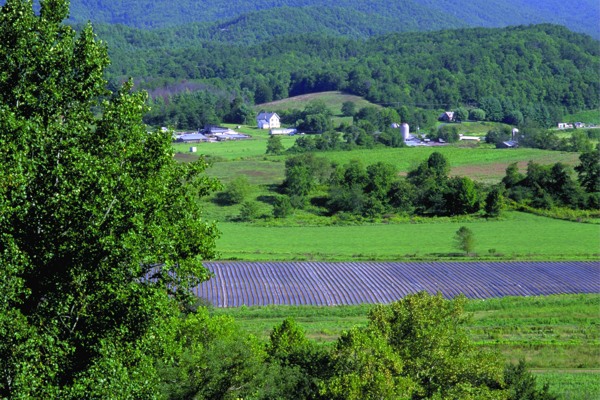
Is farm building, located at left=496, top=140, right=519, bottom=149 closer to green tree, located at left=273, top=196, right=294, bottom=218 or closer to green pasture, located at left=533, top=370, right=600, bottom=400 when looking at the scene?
green tree, located at left=273, top=196, right=294, bottom=218

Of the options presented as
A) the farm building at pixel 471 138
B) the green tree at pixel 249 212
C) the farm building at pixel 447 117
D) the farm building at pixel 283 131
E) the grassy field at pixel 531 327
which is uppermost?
the farm building at pixel 447 117

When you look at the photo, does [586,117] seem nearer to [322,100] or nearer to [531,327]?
[322,100]

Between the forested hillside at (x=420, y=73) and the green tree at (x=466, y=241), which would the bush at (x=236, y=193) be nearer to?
the green tree at (x=466, y=241)

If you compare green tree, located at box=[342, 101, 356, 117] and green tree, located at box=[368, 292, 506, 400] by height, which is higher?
green tree, located at box=[342, 101, 356, 117]

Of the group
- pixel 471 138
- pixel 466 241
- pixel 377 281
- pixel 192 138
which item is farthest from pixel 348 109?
pixel 377 281

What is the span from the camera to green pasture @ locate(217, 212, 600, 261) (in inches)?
1583

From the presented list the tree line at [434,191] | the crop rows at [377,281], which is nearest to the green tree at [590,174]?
the tree line at [434,191]

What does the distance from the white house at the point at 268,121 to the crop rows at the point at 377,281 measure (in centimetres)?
7319

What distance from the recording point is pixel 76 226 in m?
9.38

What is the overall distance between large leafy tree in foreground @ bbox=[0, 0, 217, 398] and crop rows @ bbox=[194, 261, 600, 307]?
1932 centimetres

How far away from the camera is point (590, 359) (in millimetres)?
24641

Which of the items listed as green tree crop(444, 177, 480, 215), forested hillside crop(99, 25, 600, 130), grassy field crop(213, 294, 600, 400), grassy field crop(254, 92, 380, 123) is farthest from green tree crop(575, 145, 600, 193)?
grassy field crop(254, 92, 380, 123)

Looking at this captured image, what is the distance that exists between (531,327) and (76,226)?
21930 mm

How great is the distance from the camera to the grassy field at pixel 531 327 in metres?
23.8
